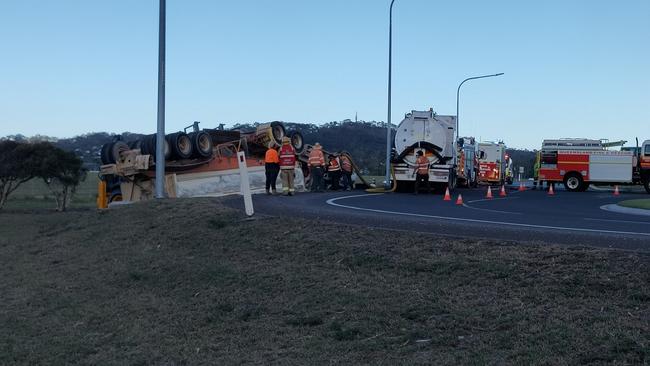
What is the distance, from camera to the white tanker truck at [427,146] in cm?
2894

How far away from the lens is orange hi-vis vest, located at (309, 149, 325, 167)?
26.5 meters

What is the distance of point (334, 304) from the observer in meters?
7.90

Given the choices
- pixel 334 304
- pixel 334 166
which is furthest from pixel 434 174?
pixel 334 304

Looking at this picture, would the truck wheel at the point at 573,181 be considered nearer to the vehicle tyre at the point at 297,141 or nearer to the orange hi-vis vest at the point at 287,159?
the vehicle tyre at the point at 297,141

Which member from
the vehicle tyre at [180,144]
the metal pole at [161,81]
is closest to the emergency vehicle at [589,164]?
the vehicle tyre at [180,144]

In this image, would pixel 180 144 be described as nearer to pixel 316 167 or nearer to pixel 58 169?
pixel 316 167

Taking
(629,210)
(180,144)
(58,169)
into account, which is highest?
(180,144)

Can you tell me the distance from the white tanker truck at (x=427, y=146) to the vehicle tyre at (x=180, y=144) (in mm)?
9028

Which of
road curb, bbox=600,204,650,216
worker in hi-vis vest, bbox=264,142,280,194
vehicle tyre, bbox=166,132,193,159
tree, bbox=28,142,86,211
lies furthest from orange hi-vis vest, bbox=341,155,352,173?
tree, bbox=28,142,86,211

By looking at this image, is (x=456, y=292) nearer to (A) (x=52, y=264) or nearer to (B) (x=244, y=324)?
(B) (x=244, y=324)

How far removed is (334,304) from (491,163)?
44.2 metres

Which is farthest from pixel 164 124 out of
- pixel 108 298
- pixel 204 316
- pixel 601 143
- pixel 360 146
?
pixel 360 146

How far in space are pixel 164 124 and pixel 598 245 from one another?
1162 centimetres

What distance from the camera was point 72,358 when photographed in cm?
775
